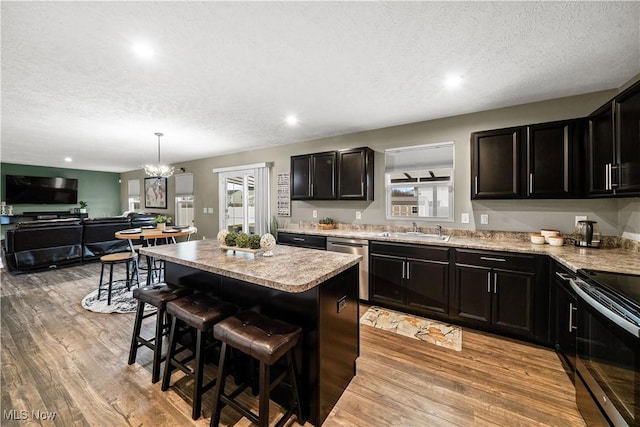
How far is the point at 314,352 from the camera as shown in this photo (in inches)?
60.4

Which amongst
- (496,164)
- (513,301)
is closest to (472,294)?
(513,301)

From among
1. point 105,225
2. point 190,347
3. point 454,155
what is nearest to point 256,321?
point 190,347

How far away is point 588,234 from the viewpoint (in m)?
2.44

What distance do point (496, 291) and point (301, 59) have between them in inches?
112

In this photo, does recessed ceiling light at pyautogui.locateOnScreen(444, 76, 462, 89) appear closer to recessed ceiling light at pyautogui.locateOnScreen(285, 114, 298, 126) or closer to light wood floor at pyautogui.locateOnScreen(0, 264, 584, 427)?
recessed ceiling light at pyautogui.locateOnScreen(285, 114, 298, 126)

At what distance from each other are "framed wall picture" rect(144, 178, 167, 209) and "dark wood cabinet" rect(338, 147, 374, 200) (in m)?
5.81

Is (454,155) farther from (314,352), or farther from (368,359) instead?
(314,352)

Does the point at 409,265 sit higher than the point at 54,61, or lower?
lower

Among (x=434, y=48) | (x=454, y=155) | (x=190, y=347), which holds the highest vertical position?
(x=434, y=48)

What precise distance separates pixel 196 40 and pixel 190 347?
2.41 m

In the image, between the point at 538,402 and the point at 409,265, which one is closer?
the point at 538,402

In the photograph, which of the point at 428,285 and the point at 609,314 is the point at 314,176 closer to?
the point at 428,285

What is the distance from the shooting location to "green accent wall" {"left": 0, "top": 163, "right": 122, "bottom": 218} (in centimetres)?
739

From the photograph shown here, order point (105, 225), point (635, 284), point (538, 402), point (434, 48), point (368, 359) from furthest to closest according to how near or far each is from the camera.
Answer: point (105, 225)
point (368, 359)
point (434, 48)
point (538, 402)
point (635, 284)
